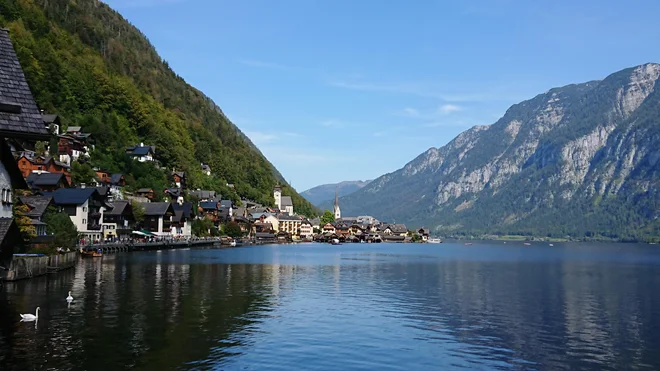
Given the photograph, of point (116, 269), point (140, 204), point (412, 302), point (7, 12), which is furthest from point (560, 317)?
point (7, 12)

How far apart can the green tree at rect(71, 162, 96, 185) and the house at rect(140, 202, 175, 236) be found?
19.3m

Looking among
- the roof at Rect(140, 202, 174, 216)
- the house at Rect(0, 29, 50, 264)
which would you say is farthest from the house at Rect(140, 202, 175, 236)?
the house at Rect(0, 29, 50, 264)

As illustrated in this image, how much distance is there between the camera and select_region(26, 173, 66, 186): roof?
11381cm

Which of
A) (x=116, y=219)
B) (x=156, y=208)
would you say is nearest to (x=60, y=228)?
(x=116, y=219)

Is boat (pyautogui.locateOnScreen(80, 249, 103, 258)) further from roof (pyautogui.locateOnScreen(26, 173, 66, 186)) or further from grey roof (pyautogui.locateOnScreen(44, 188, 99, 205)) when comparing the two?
roof (pyautogui.locateOnScreen(26, 173, 66, 186))

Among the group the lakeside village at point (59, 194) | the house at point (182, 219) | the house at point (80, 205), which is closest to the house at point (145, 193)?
the lakeside village at point (59, 194)

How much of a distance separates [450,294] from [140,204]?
372 feet

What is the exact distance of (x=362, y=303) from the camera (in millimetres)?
50938

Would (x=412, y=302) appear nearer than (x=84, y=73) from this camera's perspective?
Yes

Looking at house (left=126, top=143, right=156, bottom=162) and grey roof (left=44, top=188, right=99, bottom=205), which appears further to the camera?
house (left=126, top=143, right=156, bottom=162)

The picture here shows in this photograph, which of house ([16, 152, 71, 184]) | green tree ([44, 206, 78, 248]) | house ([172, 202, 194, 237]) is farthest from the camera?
house ([172, 202, 194, 237])

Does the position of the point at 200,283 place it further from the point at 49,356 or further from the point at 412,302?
the point at 49,356

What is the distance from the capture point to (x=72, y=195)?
11488 centimetres

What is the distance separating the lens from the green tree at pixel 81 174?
13812cm
